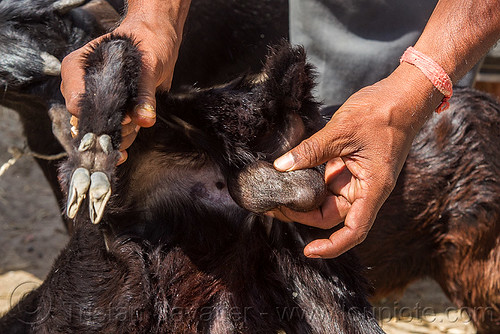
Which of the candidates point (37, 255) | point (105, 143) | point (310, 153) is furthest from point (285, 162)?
point (37, 255)

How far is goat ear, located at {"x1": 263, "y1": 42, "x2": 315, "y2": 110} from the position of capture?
4.59ft

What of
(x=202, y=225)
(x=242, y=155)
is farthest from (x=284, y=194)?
(x=202, y=225)

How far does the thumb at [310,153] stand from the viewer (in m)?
1.39

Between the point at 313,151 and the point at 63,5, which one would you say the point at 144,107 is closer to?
the point at 313,151

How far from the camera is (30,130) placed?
232cm

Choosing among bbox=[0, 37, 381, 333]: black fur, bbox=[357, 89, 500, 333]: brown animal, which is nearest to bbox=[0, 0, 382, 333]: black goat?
bbox=[0, 37, 381, 333]: black fur

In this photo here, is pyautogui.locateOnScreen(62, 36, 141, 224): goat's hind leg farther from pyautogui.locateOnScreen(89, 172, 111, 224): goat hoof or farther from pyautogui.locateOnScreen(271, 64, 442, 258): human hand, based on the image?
pyautogui.locateOnScreen(271, 64, 442, 258): human hand

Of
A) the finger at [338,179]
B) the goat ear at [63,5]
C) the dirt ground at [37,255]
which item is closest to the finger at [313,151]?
the finger at [338,179]

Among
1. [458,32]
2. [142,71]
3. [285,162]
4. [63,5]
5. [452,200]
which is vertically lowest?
[452,200]

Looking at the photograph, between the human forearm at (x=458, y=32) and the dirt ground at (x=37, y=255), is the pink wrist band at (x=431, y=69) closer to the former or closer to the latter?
the human forearm at (x=458, y=32)

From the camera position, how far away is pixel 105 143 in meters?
1.14

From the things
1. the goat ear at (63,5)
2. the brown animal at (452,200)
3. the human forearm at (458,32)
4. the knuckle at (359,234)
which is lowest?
the brown animal at (452,200)

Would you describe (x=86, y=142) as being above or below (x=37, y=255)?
above

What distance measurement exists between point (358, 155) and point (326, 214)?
163mm
